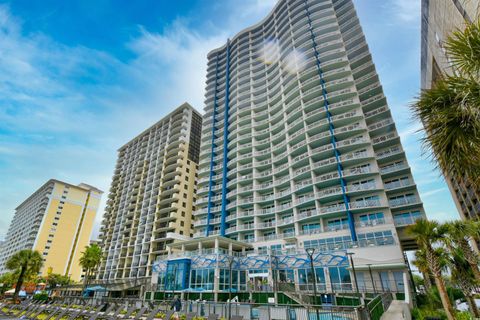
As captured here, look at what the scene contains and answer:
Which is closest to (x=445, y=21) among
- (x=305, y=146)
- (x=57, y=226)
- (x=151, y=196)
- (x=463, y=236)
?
(x=463, y=236)

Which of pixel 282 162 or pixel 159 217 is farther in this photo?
pixel 159 217

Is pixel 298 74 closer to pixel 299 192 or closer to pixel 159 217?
pixel 299 192

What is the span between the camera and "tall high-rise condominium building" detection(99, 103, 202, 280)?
181ft

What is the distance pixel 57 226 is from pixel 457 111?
125669 millimetres

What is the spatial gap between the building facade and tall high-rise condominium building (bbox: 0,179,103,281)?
257 feet

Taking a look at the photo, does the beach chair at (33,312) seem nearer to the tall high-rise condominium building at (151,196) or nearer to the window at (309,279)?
the tall high-rise condominium building at (151,196)

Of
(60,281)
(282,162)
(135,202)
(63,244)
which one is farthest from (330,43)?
(63,244)

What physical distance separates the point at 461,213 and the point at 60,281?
353ft

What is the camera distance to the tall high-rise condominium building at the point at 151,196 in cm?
5528

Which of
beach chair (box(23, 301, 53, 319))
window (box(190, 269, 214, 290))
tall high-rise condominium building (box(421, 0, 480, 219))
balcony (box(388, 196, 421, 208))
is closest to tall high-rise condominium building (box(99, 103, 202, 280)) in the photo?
A: window (box(190, 269, 214, 290))

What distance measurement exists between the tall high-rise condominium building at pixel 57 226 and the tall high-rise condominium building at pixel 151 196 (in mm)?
37653

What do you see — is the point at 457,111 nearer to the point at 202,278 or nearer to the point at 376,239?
the point at 376,239

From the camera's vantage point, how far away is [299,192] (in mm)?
40406

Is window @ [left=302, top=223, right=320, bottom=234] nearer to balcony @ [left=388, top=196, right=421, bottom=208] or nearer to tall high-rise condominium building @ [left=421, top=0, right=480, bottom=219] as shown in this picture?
balcony @ [left=388, top=196, right=421, bottom=208]
